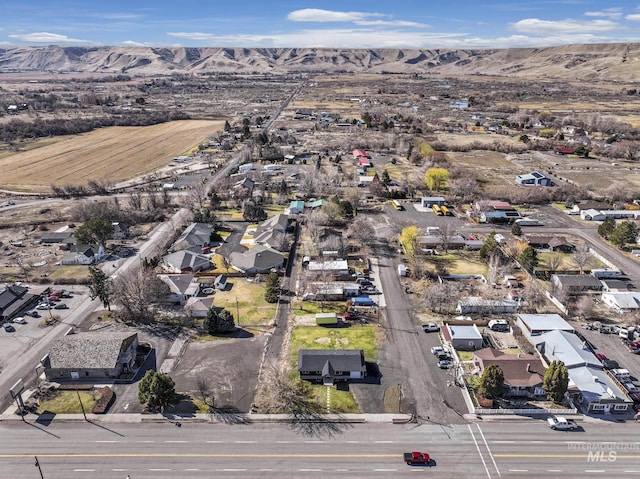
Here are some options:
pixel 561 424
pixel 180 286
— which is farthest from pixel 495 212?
pixel 180 286

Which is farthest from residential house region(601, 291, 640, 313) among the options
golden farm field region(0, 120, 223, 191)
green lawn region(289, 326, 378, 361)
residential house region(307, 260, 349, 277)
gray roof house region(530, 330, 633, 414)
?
golden farm field region(0, 120, 223, 191)

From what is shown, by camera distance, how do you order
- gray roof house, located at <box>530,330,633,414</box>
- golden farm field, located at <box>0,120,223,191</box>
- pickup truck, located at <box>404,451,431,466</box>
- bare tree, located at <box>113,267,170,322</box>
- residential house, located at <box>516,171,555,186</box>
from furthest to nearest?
1. golden farm field, located at <box>0,120,223,191</box>
2. residential house, located at <box>516,171,555,186</box>
3. bare tree, located at <box>113,267,170,322</box>
4. gray roof house, located at <box>530,330,633,414</box>
5. pickup truck, located at <box>404,451,431,466</box>

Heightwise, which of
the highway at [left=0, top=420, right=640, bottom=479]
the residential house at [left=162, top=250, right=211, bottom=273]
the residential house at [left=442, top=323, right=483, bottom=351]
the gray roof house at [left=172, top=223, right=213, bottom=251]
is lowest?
the highway at [left=0, top=420, right=640, bottom=479]

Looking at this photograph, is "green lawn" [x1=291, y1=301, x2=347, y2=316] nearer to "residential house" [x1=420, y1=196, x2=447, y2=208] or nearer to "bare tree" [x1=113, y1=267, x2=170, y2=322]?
"bare tree" [x1=113, y1=267, x2=170, y2=322]

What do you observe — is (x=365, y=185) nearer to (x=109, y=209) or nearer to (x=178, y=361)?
(x=109, y=209)

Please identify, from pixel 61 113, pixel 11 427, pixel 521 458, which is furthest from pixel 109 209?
pixel 61 113

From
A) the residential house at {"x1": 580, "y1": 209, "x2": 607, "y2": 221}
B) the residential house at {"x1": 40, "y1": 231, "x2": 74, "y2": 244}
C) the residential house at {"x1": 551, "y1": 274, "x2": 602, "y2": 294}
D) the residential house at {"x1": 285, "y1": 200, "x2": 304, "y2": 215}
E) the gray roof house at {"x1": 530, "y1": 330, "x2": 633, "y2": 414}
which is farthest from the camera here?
the residential house at {"x1": 285, "y1": 200, "x2": 304, "y2": 215}

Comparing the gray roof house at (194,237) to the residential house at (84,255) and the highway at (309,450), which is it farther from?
the highway at (309,450)
